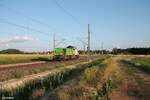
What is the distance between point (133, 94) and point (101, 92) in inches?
126

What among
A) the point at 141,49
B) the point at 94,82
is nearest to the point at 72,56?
the point at 94,82

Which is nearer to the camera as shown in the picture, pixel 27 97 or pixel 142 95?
pixel 27 97

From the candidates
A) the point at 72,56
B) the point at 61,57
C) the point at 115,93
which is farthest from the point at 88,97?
the point at 72,56

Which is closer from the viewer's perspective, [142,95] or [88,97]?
[88,97]

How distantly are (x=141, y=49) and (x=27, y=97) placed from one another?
166323 millimetres

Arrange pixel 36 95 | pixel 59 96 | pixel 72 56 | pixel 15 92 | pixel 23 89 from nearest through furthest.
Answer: pixel 59 96
pixel 36 95
pixel 15 92
pixel 23 89
pixel 72 56

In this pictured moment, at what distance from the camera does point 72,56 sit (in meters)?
72.5

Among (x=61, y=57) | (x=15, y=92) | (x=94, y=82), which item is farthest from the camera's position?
(x=61, y=57)

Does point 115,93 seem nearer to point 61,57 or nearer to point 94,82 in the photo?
point 94,82

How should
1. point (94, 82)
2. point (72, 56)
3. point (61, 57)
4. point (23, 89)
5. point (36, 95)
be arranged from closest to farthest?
point (36, 95) < point (23, 89) < point (94, 82) < point (61, 57) < point (72, 56)

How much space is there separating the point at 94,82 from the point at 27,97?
201 inches

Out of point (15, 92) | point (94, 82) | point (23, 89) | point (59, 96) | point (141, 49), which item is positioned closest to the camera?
point (59, 96)

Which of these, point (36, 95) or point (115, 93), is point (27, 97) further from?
point (115, 93)

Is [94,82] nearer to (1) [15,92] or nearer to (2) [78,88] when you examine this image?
(2) [78,88]
